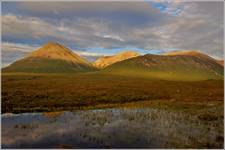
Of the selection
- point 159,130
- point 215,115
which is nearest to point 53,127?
point 159,130

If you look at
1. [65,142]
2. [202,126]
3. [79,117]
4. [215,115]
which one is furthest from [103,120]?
[215,115]

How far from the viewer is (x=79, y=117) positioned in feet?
80.6

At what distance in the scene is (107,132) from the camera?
1872 cm

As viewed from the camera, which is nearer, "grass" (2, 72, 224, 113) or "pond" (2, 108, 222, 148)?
"pond" (2, 108, 222, 148)

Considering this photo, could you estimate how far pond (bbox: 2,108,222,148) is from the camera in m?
16.0

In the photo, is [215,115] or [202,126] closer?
[202,126]

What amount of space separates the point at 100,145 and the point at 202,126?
31.9 ft

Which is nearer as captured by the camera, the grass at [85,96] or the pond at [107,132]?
the pond at [107,132]

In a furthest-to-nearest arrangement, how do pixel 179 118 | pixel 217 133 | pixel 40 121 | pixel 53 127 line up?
pixel 179 118 → pixel 40 121 → pixel 53 127 → pixel 217 133

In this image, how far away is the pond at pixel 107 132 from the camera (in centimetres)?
1603

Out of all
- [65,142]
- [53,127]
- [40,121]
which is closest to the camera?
[65,142]

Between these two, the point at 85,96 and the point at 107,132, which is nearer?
the point at 107,132

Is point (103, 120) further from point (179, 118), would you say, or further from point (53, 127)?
point (179, 118)

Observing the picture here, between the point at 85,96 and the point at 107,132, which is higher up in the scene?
the point at 85,96
